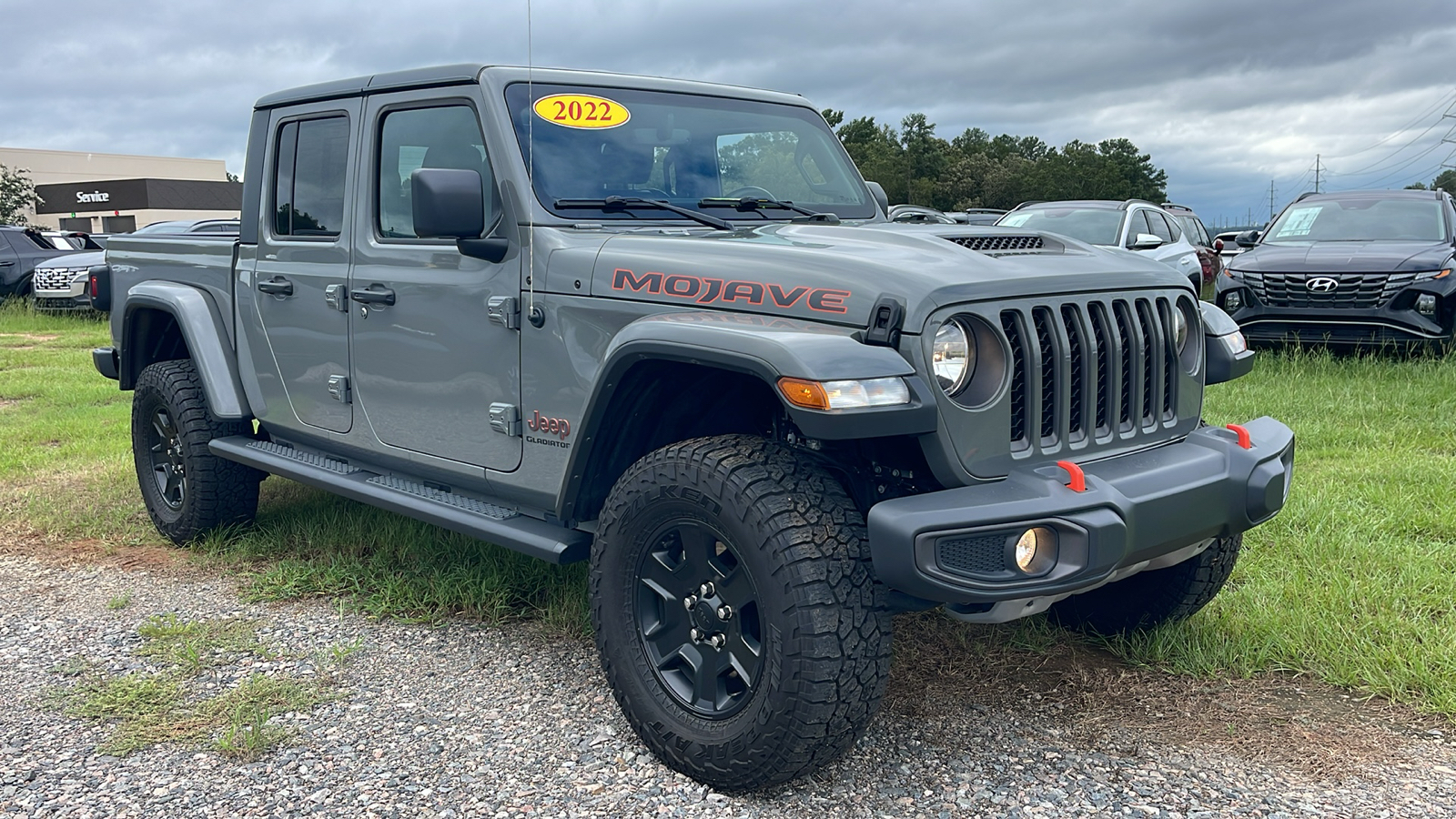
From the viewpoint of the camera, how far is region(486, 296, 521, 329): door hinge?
3.56 m

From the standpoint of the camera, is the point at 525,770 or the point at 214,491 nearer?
the point at 525,770

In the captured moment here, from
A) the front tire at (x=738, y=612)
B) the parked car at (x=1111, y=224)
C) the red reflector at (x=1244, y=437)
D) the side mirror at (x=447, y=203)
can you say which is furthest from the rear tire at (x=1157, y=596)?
the parked car at (x=1111, y=224)

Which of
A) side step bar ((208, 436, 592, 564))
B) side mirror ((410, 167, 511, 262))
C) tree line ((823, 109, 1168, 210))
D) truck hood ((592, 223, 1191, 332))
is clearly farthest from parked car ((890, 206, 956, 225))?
tree line ((823, 109, 1168, 210))

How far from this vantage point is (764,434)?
11.3 feet

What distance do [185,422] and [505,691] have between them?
2.29 metres

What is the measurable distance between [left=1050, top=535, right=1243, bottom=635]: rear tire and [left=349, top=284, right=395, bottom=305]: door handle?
8.42 ft

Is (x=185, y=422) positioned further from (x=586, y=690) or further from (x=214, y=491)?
(x=586, y=690)

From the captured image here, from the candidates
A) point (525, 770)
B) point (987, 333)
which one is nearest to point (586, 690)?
point (525, 770)

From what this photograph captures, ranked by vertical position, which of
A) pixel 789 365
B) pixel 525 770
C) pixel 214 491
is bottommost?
pixel 525 770

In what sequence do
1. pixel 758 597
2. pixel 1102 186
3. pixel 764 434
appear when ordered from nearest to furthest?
pixel 758 597, pixel 764 434, pixel 1102 186

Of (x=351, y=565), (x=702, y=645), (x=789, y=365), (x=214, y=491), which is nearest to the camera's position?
(x=789, y=365)

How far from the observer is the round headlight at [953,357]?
2.82 metres

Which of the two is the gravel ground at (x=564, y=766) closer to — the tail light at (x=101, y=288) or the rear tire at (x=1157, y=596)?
the rear tire at (x=1157, y=596)

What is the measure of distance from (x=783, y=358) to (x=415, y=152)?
2.01 m
